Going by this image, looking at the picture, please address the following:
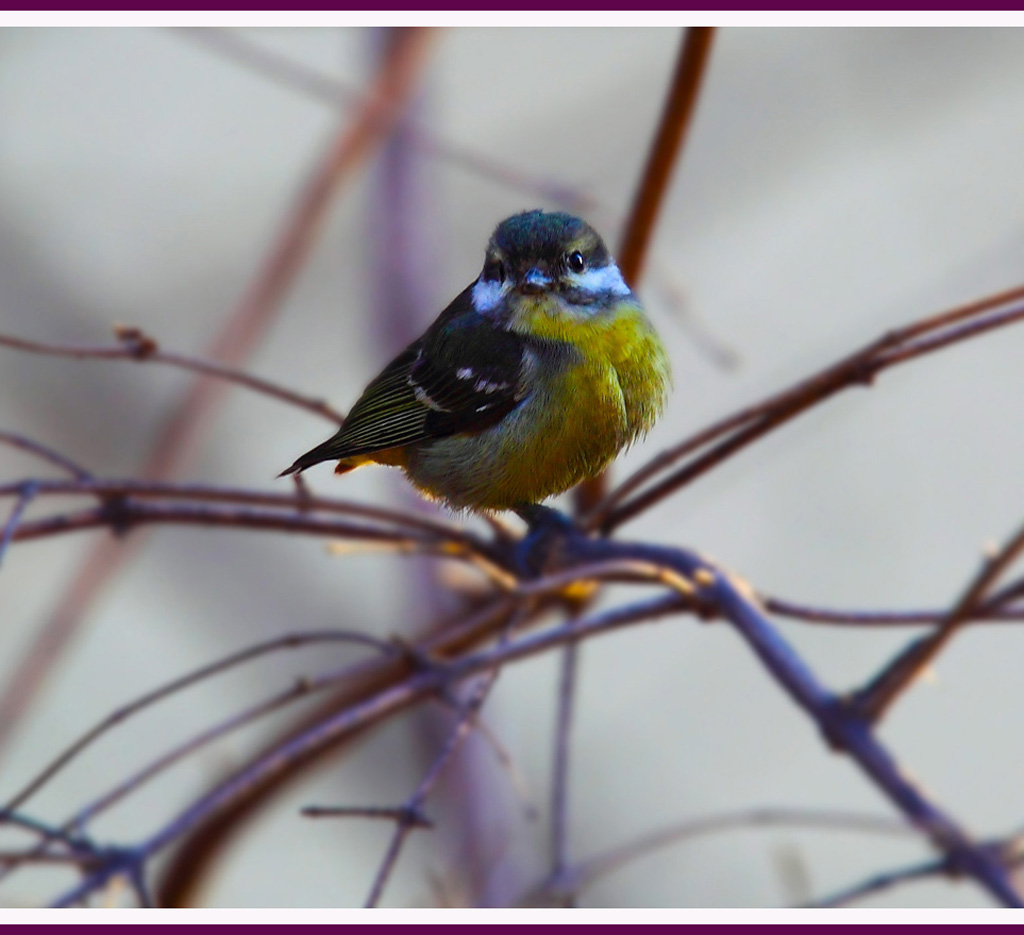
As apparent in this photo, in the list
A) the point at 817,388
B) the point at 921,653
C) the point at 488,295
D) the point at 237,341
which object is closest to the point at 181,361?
the point at 488,295

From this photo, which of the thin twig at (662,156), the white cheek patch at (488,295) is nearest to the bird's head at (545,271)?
the white cheek patch at (488,295)

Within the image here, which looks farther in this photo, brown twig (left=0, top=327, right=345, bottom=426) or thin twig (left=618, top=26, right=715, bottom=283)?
thin twig (left=618, top=26, right=715, bottom=283)

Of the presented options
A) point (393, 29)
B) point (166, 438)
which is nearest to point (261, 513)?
point (166, 438)

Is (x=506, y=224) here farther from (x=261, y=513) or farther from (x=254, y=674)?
(x=254, y=674)

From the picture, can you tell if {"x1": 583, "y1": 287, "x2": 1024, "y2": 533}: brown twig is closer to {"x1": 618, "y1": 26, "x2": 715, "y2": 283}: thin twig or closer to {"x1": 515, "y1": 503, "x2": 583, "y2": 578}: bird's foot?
{"x1": 515, "y1": 503, "x2": 583, "y2": 578}: bird's foot

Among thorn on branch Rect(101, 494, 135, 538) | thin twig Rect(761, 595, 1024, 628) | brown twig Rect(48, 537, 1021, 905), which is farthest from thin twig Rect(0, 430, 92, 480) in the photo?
thin twig Rect(761, 595, 1024, 628)

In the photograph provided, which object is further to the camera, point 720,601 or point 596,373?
point 720,601
